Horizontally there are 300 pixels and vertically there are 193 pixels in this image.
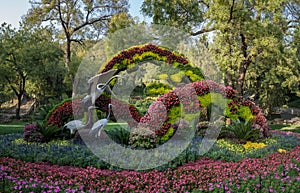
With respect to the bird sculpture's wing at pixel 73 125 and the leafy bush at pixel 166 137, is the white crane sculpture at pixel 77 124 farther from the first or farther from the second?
the leafy bush at pixel 166 137

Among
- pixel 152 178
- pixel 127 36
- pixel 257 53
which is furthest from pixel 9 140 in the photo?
pixel 127 36

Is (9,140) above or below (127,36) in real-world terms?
below

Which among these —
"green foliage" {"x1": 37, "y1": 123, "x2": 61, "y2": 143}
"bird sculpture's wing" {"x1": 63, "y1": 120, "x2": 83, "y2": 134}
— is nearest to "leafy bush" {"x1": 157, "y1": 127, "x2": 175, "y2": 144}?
"bird sculpture's wing" {"x1": 63, "y1": 120, "x2": 83, "y2": 134}

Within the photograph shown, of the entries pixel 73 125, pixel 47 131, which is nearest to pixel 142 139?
pixel 73 125

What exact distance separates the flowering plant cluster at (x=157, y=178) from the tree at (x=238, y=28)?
8.96m

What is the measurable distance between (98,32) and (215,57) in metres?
15.6

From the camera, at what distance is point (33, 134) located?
27.9 feet

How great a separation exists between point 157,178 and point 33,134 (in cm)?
454

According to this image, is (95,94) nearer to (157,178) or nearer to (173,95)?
(173,95)

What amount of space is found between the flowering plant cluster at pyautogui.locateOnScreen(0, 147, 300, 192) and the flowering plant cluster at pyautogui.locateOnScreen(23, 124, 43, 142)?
8.20 ft

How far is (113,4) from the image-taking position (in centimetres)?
2705

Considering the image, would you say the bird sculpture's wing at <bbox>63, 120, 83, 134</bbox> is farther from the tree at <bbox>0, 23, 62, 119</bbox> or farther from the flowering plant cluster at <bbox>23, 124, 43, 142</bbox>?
the tree at <bbox>0, 23, 62, 119</bbox>

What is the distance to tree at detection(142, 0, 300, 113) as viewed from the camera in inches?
557

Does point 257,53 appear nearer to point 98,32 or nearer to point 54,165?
point 54,165
